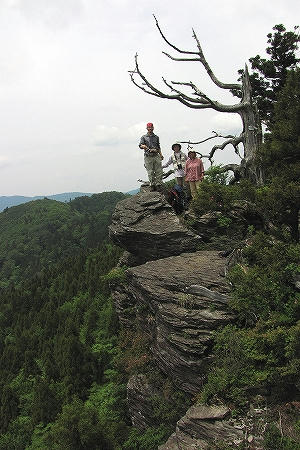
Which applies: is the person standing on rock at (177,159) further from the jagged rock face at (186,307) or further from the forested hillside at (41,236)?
the forested hillside at (41,236)

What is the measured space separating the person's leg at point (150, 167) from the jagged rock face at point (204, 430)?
7.87 m

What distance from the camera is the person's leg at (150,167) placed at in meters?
12.2

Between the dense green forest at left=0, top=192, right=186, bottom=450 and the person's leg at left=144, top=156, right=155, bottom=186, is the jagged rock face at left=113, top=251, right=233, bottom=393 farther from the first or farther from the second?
the person's leg at left=144, top=156, right=155, bottom=186

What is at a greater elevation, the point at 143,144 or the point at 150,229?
the point at 143,144

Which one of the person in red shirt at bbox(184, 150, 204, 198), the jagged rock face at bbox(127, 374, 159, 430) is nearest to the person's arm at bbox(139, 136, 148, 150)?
the person in red shirt at bbox(184, 150, 204, 198)

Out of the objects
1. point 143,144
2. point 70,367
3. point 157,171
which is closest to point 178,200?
point 157,171

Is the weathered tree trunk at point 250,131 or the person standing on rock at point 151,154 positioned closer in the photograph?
the person standing on rock at point 151,154

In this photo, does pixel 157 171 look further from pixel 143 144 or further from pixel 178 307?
pixel 178 307

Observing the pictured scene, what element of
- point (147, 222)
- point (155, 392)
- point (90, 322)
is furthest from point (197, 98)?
point (90, 322)

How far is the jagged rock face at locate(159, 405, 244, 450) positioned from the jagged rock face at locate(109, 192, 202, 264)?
202 inches

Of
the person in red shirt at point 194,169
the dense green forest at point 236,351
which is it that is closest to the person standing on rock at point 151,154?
the person in red shirt at point 194,169

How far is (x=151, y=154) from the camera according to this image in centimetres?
1201

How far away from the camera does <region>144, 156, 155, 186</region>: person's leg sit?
12178mm

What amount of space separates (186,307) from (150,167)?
225 inches
